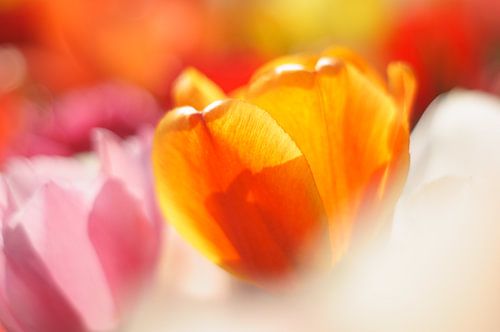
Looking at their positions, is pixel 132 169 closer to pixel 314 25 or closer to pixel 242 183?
pixel 242 183

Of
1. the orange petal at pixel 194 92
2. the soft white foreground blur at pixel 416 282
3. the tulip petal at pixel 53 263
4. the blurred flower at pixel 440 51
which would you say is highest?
the blurred flower at pixel 440 51

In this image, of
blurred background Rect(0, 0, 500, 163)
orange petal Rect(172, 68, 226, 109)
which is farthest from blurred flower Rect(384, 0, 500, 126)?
orange petal Rect(172, 68, 226, 109)

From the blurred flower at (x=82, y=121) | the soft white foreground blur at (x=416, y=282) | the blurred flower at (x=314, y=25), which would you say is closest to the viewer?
the soft white foreground blur at (x=416, y=282)

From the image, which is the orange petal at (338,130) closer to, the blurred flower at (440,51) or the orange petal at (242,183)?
the orange petal at (242,183)

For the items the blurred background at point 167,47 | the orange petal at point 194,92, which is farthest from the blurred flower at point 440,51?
the orange petal at point 194,92

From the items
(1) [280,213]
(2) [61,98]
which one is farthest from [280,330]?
(2) [61,98]

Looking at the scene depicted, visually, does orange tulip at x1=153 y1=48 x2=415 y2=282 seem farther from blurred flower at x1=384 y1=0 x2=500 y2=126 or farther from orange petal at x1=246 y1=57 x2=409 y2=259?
blurred flower at x1=384 y1=0 x2=500 y2=126

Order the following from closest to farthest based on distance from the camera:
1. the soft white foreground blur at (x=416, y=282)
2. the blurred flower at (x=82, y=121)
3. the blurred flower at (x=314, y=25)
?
1. the soft white foreground blur at (x=416, y=282)
2. the blurred flower at (x=82, y=121)
3. the blurred flower at (x=314, y=25)

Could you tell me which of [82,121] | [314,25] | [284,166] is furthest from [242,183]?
[314,25]
